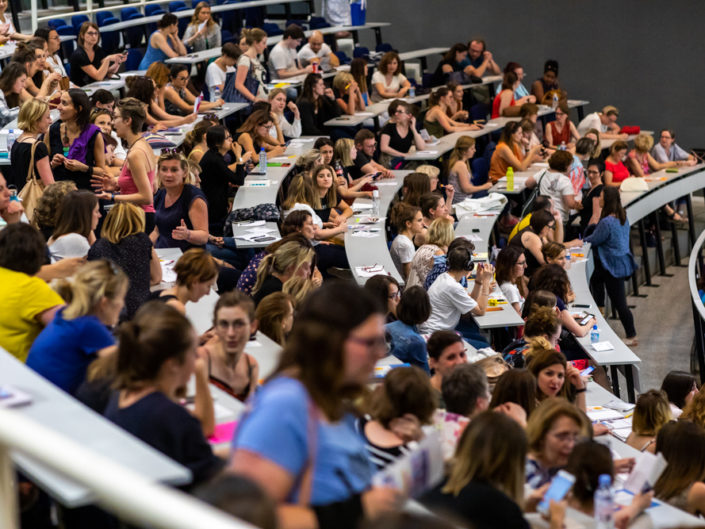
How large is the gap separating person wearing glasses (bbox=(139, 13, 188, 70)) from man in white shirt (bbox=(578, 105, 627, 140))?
5.22 metres

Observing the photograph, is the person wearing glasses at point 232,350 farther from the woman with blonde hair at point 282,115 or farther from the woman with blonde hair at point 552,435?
the woman with blonde hair at point 282,115

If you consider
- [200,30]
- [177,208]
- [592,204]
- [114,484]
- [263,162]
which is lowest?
[592,204]

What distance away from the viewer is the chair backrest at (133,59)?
1195 cm

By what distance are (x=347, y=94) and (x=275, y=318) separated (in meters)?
7.06

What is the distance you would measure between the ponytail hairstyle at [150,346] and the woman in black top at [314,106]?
8.26 metres

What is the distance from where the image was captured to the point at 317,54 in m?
12.5

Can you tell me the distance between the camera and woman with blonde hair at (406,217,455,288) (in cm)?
727

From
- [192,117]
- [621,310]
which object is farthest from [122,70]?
[621,310]

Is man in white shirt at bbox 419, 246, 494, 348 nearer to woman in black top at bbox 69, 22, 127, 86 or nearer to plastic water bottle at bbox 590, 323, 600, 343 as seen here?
plastic water bottle at bbox 590, 323, 600, 343

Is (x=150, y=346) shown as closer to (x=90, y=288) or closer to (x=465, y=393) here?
(x=90, y=288)

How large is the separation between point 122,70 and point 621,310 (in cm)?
657

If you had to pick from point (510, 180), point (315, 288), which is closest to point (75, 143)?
point (315, 288)

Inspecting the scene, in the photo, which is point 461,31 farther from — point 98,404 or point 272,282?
point 98,404

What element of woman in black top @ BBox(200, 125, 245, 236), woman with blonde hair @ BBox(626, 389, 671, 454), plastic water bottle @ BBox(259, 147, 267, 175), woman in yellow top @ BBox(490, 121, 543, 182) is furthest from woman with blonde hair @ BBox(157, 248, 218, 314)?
woman in yellow top @ BBox(490, 121, 543, 182)
